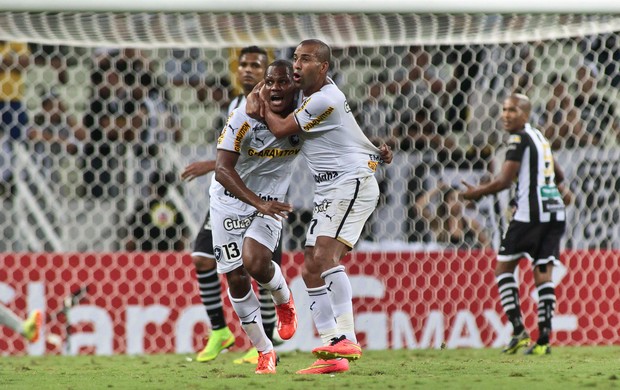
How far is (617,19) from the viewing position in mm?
7051

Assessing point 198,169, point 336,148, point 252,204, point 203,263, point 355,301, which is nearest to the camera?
point 252,204

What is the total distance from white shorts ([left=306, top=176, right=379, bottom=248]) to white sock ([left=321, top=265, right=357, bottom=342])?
7.0 inches

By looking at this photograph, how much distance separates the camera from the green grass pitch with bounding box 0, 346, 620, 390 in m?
4.36

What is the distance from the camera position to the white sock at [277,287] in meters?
5.09

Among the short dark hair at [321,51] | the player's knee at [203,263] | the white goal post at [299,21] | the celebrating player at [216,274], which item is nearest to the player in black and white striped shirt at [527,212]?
the white goal post at [299,21]

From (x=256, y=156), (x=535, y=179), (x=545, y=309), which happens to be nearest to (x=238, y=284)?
(x=256, y=156)

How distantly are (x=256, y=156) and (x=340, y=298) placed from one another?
865 millimetres

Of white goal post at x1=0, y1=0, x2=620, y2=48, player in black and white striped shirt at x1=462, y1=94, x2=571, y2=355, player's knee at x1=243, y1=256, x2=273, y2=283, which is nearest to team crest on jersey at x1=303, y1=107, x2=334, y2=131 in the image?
player's knee at x1=243, y1=256, x2=273, y2=283

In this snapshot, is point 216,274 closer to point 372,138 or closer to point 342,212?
point 342,212

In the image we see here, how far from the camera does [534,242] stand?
6781 millimetres

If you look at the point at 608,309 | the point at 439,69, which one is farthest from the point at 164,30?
the point at 608,309

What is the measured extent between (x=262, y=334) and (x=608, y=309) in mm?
3513

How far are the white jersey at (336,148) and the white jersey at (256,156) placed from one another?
14 centimetres

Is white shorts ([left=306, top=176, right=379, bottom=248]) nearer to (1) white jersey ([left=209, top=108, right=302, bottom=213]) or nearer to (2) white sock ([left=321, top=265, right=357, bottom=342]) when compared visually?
(2) white sock ([left=321, top=265, right=357, bottom=342])
